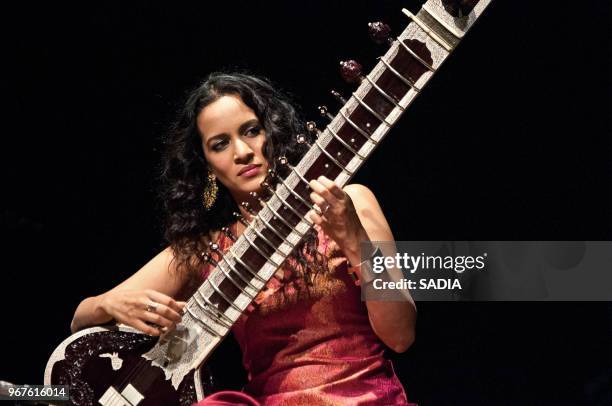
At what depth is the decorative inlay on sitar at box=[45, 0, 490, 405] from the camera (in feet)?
5.91

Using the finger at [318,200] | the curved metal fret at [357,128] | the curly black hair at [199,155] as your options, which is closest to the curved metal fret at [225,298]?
the curly black hair at [199,155]

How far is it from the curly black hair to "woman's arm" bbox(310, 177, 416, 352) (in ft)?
0.99

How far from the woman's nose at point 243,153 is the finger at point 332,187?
1.48 feet

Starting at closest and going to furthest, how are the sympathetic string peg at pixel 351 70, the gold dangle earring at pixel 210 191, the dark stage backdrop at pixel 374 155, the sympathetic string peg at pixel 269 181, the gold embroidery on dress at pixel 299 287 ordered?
the sympathetic string peg at pixel 351 70 → the sympathetic string peg at pixel 269 181 → the gold embroidery on dress at pixel 299 287 → the gold dangle earring at pixel 210 191 → the dark stage backdrop at pixel 374 155

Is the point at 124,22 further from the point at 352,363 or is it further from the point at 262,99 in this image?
the point at 352,363

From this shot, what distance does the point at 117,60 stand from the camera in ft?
10.0

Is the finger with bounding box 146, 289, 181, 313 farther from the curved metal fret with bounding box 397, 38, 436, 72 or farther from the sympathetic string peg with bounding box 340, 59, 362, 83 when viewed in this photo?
the curved metal fret with bounding box 397, 38, 436, 72

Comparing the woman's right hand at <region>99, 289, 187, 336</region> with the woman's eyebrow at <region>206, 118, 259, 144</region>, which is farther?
the woman's eyebrow at <region>206, 118, 259, 144</region>

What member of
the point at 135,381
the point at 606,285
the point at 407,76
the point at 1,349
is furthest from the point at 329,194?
the point at 1,349

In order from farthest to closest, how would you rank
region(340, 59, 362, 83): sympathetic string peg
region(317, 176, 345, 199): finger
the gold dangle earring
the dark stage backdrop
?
the dark stage backdrop, the gold dangle earring, region(340, 59, 362, 83): sympathetic string peg, region(317, 176, 345, 199): finger

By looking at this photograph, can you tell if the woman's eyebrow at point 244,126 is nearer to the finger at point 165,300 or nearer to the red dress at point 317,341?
the red dress at point 317,341

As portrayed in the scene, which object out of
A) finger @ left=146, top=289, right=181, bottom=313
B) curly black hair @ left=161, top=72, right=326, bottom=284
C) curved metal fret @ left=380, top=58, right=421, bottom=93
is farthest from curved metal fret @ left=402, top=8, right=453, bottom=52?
finger @ left=146, top=289, right=181, bottom=313

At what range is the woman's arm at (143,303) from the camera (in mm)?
2014

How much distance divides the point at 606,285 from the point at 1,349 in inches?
89.6
